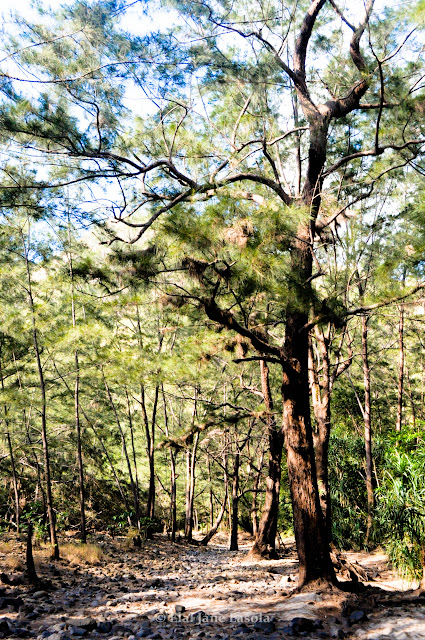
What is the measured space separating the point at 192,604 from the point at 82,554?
375 centimetres

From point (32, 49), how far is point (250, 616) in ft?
17.5

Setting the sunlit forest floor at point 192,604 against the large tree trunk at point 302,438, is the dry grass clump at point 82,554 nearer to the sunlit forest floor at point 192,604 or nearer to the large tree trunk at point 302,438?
the sunlit forest floor at point 192,604

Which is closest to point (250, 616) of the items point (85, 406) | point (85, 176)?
point (85, 176)

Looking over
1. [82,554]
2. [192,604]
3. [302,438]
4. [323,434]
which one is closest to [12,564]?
[82,554]

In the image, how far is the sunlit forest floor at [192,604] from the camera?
3.53m

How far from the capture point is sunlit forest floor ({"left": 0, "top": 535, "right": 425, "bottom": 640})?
353 centimetres

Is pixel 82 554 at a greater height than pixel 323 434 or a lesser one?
lesser

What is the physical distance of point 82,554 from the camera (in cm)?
769

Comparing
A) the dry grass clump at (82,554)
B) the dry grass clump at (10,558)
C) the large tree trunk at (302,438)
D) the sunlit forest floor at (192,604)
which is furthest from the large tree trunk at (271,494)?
the dry grass clump at (10,558)

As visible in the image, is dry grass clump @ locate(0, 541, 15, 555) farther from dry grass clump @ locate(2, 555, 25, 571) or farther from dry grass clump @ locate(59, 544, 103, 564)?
dry grass clump @ locate(2, 555, 25, 571)

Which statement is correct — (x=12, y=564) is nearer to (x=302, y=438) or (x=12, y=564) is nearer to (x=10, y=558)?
(x=10, y=558)

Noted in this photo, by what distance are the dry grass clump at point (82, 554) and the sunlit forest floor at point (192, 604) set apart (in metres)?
0.06

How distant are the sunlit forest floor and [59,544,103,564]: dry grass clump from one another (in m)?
0.06

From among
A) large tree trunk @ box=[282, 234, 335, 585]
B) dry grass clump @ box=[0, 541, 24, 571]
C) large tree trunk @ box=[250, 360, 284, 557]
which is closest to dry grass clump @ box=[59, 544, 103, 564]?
dry grass clump @ box=[0, 541, 24, 571]
